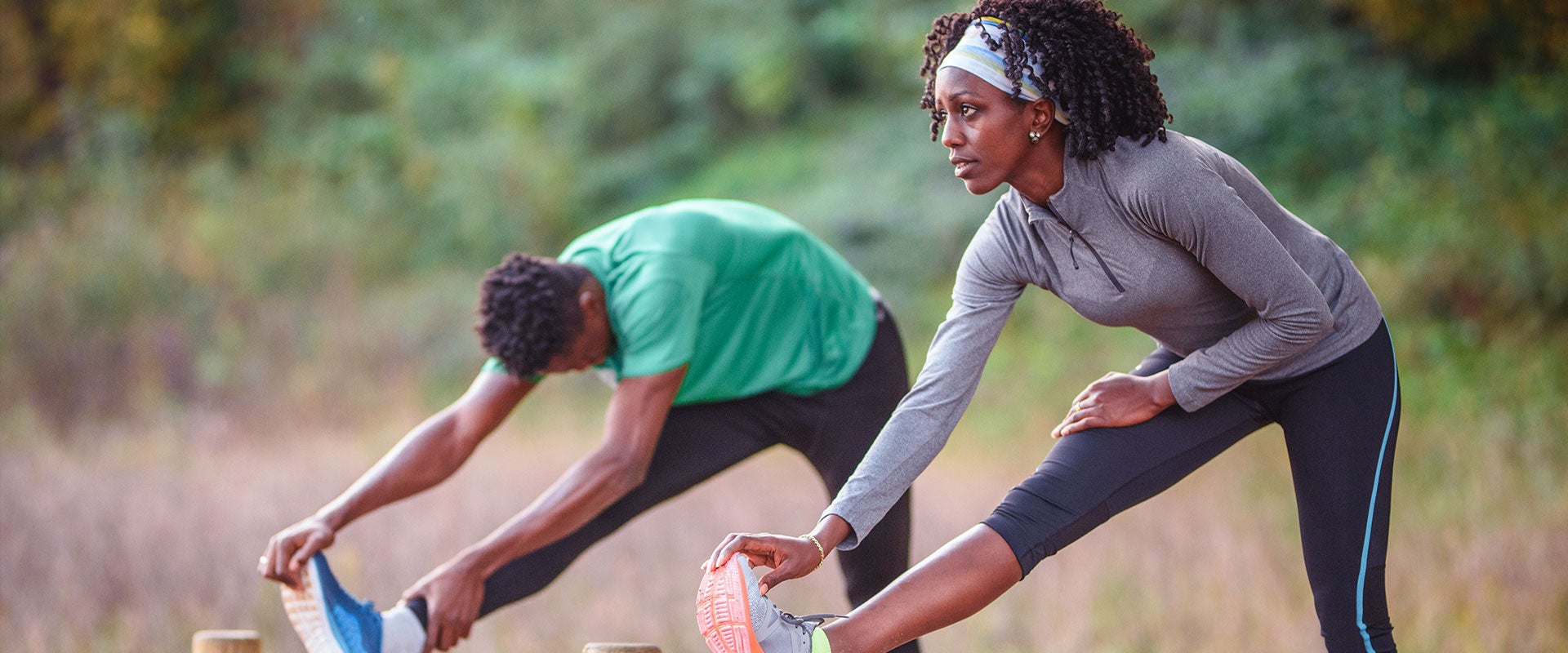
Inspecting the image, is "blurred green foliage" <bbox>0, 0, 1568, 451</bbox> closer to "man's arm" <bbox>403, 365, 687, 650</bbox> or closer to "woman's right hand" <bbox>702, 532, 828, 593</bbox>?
"man's arm" <bbox>403, 365, 687, 650</bbox>

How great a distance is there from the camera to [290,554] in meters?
2.99

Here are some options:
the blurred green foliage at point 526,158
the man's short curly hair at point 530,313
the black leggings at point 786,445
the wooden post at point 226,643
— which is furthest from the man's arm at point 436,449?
the blurred green foliage at point 526,158

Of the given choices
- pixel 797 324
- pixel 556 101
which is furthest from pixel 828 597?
pixel 556 101

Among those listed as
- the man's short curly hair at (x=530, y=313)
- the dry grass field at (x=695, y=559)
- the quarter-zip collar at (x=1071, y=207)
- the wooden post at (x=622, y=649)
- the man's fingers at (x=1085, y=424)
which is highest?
the quarter-zip collar at (x=1071, y=207)

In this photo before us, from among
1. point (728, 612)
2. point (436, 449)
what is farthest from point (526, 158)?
point (728, 612)

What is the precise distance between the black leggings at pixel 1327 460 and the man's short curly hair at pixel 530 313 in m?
1.27

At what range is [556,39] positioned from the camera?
16.0 metres

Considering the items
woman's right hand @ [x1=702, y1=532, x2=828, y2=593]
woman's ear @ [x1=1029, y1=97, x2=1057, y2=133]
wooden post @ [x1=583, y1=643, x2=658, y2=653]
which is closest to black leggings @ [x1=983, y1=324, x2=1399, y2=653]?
woman's right hand @ [x1=702, y1=532, x2=828, y2=593]

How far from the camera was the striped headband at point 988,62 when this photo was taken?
233cm

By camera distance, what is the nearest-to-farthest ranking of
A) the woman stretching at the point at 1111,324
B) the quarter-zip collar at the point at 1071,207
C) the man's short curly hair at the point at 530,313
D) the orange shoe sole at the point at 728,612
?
1. the orange shoe sole at the point at 728,612
2. the woman stretching at the point at 1111,324
3. the quarter-zip collar at the point at 1071,207
4. the man's short curly hair at the point at 530,313

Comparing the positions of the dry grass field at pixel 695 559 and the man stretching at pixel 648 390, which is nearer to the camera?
the man stretching at pixel 648 390

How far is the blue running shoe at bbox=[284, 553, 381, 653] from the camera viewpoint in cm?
284

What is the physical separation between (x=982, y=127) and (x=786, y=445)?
1282 mm

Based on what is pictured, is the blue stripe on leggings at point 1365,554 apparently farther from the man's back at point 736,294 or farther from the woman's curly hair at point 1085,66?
the man's back at point 736,294
